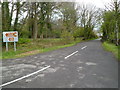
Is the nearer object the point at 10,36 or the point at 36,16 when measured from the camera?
the point at 10,36

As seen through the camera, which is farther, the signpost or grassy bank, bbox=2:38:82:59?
the signpost

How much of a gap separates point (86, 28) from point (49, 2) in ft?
73.2

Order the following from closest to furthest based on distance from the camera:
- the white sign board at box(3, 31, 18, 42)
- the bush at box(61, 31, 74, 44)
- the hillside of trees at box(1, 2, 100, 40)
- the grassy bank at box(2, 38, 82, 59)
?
the grassy bank at box(2, 38, 82, 59) < the white sign board at box(3, 31, 18, 42) < the hillside of trees at box(1, 2, 100, 40) < the bush at box(61, 31, 74, 44)

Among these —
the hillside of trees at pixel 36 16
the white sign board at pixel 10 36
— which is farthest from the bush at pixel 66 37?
the white sign board at pixel 10 36

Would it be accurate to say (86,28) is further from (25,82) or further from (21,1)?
(25,82)

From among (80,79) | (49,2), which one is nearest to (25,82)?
(80,79)

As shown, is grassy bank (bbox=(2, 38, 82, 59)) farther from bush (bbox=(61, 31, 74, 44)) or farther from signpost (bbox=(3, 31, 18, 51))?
signpost (bbox=(3, 31, 18, 51))

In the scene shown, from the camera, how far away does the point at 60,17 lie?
28312 mm

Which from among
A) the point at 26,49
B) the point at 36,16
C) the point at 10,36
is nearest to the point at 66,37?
the point at 36,16

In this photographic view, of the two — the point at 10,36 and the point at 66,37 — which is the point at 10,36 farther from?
the point at 66,37

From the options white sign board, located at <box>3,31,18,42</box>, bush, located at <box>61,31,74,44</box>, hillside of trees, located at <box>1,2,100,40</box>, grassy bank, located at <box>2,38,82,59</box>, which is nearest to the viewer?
grassy bank, located at <box>2,38,82,59</box>

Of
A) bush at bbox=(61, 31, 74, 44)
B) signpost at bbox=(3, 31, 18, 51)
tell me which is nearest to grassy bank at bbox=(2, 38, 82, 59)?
bush at bbox=(61, 31, 74, 44)

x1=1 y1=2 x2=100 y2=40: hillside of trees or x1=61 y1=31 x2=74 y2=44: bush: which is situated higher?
x1=1 y1=2 x2=100 y2=40: hillside of trees

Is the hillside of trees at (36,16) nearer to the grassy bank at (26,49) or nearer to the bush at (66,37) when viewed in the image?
the bush at (66,37)
